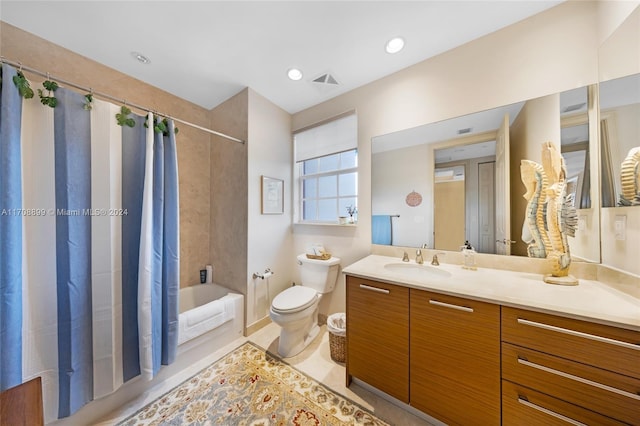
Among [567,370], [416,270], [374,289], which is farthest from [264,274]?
[567,370]

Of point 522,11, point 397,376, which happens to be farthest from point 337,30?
point 397,376

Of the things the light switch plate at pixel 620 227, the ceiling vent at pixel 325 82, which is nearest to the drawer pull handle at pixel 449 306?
the light switch plate at pixel 620 227

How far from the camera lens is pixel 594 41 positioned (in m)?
1.17

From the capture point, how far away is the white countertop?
0.79m

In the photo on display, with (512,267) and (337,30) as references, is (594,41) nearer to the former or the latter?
(512,267)

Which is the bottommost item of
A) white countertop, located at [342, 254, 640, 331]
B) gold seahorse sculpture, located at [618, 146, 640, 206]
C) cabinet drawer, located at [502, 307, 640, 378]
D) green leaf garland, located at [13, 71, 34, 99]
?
cabinet drawer, located at [502, 307, 640, 378]

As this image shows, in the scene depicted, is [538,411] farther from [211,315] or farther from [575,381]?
[211,315]

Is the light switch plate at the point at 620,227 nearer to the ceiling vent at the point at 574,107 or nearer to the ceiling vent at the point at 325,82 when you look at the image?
the ceiling vent at the point at 574,107

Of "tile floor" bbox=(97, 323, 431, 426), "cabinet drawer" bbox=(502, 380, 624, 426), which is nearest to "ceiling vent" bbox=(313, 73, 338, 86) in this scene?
"cabinet drawer" bbox=(502, 380, 624, 426)

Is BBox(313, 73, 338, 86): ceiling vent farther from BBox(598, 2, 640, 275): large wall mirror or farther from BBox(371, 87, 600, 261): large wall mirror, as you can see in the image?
BBox(598, 2, 640, 275): large wall mirror

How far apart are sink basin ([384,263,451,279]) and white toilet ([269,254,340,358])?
610 millimetres

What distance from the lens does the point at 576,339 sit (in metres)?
0.81

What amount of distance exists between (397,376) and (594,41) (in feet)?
7.50

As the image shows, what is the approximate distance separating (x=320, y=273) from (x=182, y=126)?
218 centimetres
